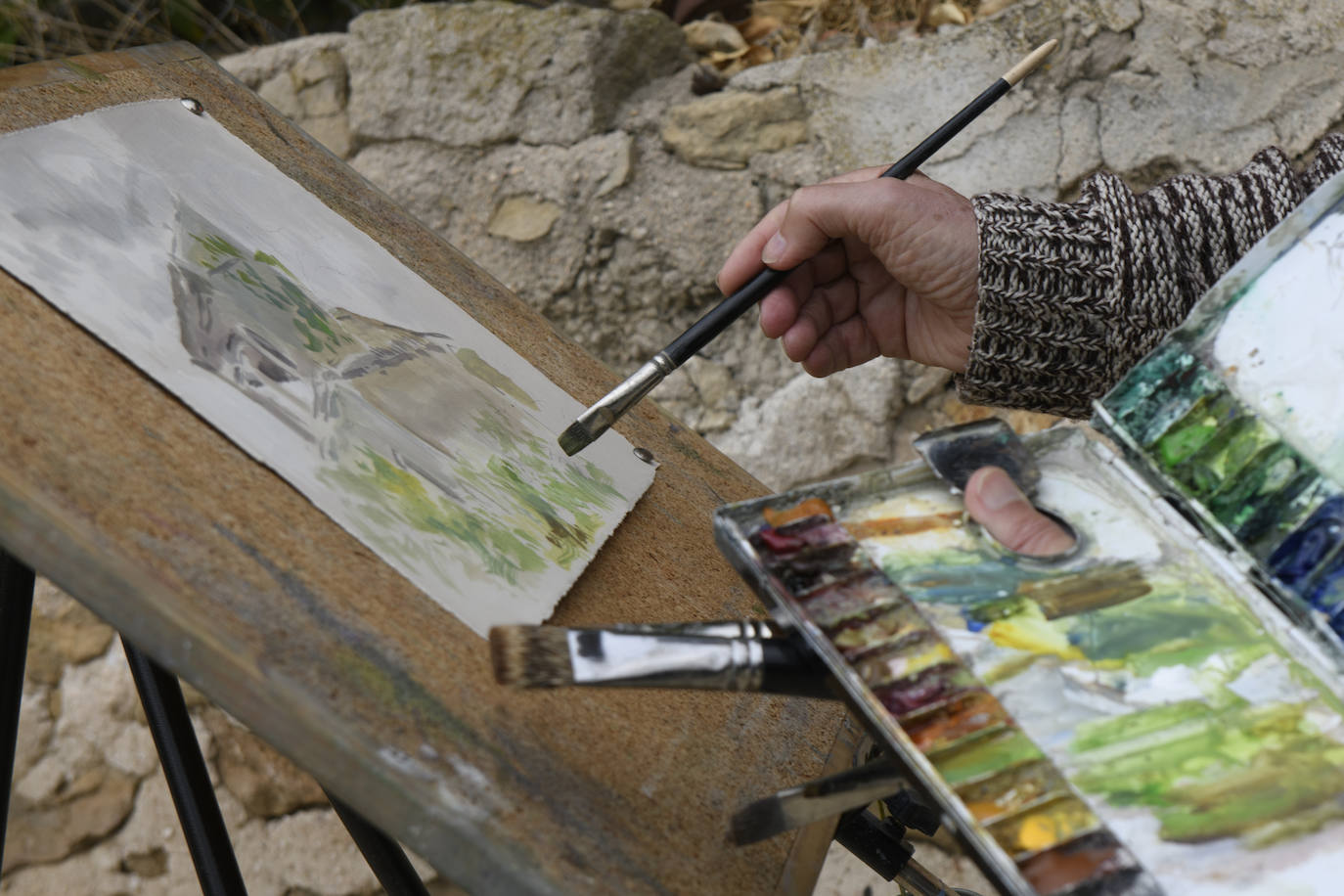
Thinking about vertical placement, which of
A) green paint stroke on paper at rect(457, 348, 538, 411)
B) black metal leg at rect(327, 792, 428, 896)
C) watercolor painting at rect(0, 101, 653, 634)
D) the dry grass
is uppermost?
the dry grass

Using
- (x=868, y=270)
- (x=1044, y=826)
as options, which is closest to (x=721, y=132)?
(x=868, y=270)

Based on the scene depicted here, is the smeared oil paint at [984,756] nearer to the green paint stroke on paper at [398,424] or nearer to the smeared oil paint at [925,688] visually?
the smeared oil paint at [925,688]

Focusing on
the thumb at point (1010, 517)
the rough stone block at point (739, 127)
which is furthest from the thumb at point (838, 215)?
the rough stone block at point (739, 127)

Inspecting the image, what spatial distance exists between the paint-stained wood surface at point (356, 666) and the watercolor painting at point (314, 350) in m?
0.03

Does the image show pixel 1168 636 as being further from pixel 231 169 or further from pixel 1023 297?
pixel 231 169

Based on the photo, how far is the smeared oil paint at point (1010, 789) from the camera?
57 centimetres

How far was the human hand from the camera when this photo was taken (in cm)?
112

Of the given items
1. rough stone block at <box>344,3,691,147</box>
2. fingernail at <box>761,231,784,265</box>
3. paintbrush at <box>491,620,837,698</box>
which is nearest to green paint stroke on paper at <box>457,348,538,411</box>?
fingernail at <box>761,231,784,265</box>

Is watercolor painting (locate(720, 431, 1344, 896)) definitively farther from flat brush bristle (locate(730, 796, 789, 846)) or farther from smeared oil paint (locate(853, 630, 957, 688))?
flat brush bristle (locate(730, 796, 789, 846))

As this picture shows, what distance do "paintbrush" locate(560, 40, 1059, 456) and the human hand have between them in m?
0.04

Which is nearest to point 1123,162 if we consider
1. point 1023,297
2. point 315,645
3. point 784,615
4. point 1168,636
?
point 1023,297

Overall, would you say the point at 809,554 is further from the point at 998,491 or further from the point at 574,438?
the point at 574,438

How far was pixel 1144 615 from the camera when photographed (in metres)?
0.69

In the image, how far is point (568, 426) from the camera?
38.9 inches
